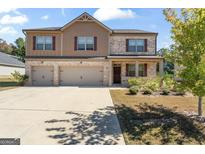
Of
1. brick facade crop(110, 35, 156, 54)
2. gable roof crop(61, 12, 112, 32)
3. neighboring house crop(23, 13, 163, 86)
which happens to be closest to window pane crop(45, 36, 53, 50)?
neighboring house crop(23, 13, 163, 86)

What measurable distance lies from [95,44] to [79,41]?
173 centimetres

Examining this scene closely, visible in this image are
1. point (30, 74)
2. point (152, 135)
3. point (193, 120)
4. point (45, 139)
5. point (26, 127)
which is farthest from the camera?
point (30, 74)

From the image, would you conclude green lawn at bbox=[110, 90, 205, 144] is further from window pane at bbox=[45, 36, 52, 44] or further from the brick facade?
window pane at bbox=[45, 36, 52, 44]

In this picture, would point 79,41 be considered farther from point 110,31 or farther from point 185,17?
point 185,17

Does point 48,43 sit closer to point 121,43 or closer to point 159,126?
point 121,43

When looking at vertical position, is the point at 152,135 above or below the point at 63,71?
below

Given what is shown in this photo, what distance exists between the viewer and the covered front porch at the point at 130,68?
23562 millimetres

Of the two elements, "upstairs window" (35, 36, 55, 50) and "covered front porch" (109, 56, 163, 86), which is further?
"upstairs window" (35, 36, 55, 50)

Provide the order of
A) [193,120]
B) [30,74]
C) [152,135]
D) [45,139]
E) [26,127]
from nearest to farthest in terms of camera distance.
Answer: [45,139]
[152,135]
[26,127]
[193,120]
[30,74]

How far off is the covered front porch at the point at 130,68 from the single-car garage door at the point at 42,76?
21.3ft

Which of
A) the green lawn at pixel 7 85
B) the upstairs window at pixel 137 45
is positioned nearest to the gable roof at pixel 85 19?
the upstairs window at pixel 137 45

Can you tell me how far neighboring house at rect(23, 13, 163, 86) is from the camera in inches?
963

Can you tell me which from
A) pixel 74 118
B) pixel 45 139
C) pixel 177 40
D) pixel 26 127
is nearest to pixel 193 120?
pixel 177 40

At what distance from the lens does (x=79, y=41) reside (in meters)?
24.8
